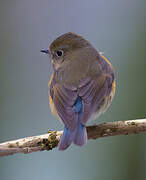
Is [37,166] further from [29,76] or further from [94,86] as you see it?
[94,86]

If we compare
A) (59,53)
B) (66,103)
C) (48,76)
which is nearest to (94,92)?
(66,103)

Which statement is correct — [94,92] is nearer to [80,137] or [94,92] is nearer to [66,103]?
[66,103]

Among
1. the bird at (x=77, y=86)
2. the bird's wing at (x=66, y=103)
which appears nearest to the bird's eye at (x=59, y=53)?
the bird at (x=77, y=86)

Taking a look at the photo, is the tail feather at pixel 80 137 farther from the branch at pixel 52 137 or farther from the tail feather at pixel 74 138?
the branch at pixel 52 137

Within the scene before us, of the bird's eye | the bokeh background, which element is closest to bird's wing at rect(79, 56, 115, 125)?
the bird's eye

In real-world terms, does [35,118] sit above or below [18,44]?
below

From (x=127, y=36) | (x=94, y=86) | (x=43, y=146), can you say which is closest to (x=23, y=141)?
(x=43, y=146)

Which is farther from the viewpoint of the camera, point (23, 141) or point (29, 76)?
point (29, 76)
